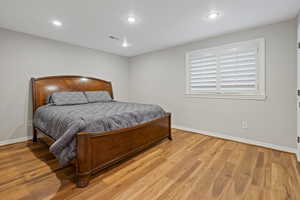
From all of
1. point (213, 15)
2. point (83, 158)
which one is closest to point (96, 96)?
point (83, 158)

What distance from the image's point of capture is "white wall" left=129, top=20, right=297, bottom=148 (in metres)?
2.35

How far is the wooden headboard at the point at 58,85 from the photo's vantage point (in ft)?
9.78

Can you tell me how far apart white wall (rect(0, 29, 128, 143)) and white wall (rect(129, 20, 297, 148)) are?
2.32 m

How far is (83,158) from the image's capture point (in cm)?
155

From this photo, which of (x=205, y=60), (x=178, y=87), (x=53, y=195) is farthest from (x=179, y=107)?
(x=53, y=195)

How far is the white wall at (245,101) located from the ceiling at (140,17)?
0.94 ft

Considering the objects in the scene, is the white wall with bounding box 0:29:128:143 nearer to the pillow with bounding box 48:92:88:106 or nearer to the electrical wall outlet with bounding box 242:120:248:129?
the pillow with bounding box 48:92:88:106

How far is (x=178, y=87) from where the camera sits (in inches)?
148

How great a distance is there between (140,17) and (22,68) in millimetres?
2625

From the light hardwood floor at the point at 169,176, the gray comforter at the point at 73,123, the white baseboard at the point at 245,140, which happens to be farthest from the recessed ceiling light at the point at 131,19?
the white baseboard at the point at 245,140

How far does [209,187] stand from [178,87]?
2566mm

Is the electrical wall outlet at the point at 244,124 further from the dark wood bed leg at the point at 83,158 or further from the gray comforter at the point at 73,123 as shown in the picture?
the dark wood bed leg at the point at 83,158

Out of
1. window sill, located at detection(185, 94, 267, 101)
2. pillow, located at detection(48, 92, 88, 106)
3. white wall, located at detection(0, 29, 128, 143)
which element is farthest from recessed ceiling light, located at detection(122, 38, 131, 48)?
window sill, located at detection(185, 94, 267, 101)

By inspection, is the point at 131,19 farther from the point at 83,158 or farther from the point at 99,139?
the point at 83,158
